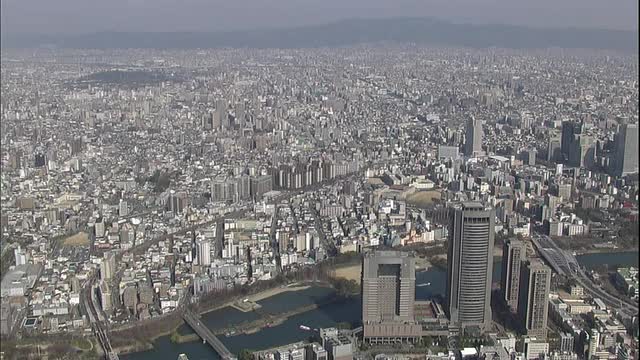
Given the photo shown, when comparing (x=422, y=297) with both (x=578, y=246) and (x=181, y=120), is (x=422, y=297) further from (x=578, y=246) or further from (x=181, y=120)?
(x=181, y=120)

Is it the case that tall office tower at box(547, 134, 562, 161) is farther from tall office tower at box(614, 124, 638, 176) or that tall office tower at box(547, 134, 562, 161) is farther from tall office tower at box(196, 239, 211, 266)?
tall office tower at box(196, 239, 211, 266)

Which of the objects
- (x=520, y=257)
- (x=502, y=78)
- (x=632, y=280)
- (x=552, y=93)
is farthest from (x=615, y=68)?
(x=520, y=257)

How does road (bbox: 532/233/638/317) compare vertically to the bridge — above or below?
above

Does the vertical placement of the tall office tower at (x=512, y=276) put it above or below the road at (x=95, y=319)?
above

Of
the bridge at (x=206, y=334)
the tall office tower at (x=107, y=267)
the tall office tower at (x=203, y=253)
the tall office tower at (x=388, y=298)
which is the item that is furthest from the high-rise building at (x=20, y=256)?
the tall office tower at (x=388, y=298)

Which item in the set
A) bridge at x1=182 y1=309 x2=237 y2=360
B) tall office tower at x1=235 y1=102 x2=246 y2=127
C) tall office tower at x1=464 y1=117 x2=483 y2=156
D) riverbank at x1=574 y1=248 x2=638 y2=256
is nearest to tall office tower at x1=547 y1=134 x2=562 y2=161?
tall office tower at x1=464 y1=117 x2=483 y2=156

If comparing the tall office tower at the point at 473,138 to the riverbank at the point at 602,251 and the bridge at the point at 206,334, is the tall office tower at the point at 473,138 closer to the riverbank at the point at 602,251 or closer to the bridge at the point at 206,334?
the riverbank at the point at 602,251

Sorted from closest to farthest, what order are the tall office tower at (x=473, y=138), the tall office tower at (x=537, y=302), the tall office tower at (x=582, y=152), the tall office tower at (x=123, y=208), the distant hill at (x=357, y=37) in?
the tall office tower at (x=537, y=302) → the tall office tower at (x=123, y=208) → the tall office tower at (x=582, y=152) → the tall office tower at (x=473, y=138) → the distant hill at (x=357, y=37)
